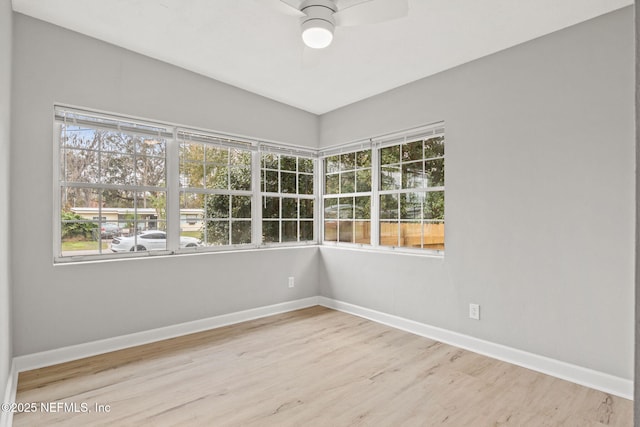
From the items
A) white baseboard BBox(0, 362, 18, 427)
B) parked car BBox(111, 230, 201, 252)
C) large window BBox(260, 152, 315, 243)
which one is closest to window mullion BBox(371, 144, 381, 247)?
large window BBox(260, 152, 315, 243)

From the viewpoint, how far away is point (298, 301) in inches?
177

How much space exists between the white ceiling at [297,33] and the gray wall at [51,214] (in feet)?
0.67

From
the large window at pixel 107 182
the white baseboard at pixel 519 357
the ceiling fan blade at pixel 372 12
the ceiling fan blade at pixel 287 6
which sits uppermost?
the ceiling fan blade at pixel 287 6

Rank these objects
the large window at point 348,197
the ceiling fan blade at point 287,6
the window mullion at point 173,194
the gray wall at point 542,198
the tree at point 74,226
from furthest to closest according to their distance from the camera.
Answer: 1. the large window at point 348,197
2. the window mullion at point 173,194
3. the tree at point 74,226
4. the gray wall at point 542,198
5. the ceiling fan blade at point 287,6

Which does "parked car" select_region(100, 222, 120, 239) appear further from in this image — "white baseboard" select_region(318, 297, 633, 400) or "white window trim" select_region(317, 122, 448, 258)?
"white baseboard" select_region(318, 297, 633, 400)

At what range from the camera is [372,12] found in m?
2.09

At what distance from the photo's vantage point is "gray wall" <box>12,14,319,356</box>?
8.88ft

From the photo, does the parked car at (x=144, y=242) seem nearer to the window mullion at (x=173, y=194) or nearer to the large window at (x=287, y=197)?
the window mullion at (x=173, y=194)

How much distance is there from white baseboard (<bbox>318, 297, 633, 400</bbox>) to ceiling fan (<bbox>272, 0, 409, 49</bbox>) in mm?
2694

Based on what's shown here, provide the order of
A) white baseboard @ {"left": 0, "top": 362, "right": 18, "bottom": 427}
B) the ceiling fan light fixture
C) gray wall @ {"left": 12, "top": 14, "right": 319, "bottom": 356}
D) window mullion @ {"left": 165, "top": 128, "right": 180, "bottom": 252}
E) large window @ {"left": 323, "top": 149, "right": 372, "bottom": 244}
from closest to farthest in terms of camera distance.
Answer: white baseboard @ {"left": 0, "top": 362, "right": 18, "bottom": 427}
the ceiling fan light fixture
gray wall @ {"left": 12, "top": 14, "right": 319, "bottom": 356}
window mullion @ {"left": 165, "top": 128, "right": 180, "bottom": 252}
large window @ {"left": 323, "top": 149, "right": 372, "bottom": 244}

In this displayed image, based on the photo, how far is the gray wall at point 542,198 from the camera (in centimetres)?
241

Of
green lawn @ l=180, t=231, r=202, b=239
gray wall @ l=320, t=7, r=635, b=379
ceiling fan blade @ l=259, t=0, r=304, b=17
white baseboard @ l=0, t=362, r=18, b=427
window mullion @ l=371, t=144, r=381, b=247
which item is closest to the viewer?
white baseboard @ l=0, t=362, r=18, b=427

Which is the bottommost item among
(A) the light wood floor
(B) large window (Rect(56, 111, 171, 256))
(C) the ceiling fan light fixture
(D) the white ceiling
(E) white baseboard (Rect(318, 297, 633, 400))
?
→ (A) the light wood floor

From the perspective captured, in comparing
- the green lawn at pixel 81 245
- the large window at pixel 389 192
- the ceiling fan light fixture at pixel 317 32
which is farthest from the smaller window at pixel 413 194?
the green lawn at pixel 81 245
